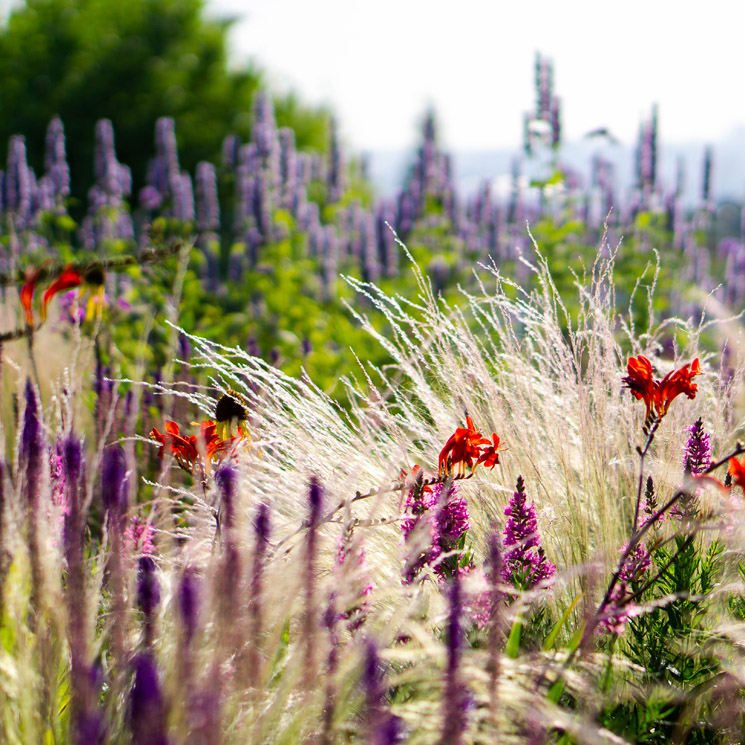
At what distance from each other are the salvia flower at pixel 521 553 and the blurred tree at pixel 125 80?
11.8 metres

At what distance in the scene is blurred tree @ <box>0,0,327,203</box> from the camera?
489 inches

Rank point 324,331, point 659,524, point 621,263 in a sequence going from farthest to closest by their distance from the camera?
point 621,263 → point 324,331 → point 659,524

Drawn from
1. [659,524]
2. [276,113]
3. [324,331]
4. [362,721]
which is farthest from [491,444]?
[276,113]

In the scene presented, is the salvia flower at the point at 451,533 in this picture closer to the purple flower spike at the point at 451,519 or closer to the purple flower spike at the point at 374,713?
the purple flower spike at the point at 451,519

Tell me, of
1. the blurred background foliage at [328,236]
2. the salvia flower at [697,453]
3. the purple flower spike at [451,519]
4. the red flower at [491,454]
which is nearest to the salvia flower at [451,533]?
the purple flower spike at [451,519]

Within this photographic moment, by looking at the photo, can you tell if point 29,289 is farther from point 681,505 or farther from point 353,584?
point 681,505

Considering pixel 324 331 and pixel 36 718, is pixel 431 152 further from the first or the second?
pixel 36 718

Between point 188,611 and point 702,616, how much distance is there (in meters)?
1.22

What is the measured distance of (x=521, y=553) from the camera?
5.31 feet

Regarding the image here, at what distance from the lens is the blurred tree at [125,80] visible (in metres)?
12.4

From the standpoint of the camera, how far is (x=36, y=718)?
4.30ft

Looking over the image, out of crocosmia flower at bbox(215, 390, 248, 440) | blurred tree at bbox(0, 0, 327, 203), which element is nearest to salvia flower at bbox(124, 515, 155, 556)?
crocosmia flower at bbox(215, 390, 248, 440)

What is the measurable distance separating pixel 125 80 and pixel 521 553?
1293 cm

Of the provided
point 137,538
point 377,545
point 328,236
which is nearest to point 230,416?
point 137,538
